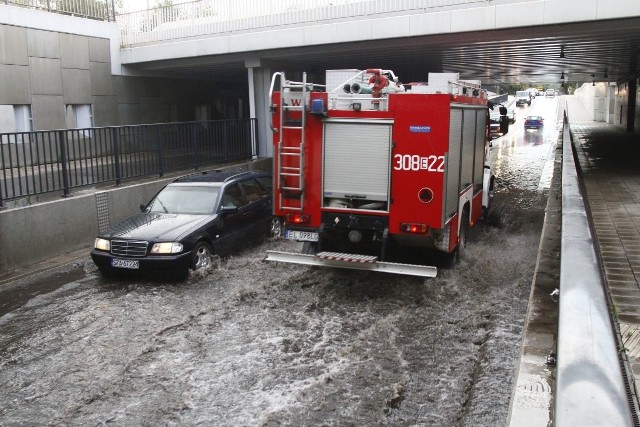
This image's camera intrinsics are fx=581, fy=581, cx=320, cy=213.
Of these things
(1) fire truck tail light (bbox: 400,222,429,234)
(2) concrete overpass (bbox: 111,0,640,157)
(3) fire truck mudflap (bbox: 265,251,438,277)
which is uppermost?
(2) concrete overpass (bbox: 111,0,640,157)

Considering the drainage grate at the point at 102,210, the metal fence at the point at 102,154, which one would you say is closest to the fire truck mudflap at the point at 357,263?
the drainage grate at the point at 102,210

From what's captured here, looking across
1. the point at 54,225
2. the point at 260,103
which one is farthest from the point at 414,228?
the point at 260,103

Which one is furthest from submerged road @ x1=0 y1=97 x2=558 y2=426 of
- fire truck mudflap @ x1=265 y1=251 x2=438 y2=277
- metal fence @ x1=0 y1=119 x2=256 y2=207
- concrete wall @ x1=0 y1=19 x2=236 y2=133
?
concrete wall @ x1=0 y1=19 x2=236 y2=133

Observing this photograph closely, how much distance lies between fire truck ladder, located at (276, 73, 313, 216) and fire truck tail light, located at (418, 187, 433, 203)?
1586 millimetres

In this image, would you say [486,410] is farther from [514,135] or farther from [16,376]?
[514,135]

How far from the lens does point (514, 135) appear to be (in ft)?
125

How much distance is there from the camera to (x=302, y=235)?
26.1 feet

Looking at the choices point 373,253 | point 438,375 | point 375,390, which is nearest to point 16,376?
point 375,390

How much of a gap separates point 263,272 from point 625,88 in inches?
1346

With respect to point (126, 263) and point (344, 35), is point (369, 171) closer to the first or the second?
point (126, 263)

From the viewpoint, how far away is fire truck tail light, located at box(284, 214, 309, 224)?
25.9ft

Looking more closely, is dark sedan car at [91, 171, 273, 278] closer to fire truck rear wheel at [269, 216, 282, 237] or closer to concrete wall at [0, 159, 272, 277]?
fire truck rear wheel at [269, 216, 282, 237]

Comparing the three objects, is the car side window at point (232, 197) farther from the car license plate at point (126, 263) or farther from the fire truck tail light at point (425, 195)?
the fire truck tail light at point (425, 195)

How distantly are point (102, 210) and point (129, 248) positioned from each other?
3.39 meters
